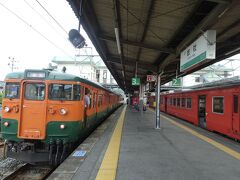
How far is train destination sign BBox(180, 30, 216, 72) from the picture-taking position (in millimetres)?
7730

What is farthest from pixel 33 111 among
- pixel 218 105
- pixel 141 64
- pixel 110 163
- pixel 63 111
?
pixel 141 64

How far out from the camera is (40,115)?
7574 mm

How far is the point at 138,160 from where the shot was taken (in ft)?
22.2

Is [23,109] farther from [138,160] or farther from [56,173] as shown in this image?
[138,160]

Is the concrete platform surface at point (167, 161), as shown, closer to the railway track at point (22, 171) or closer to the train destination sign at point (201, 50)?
the railway track at point (22, 171)

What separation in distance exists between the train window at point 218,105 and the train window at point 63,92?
6.29m

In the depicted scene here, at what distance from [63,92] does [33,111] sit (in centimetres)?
92

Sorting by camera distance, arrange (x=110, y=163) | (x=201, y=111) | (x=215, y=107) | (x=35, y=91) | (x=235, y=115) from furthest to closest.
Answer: (x=201, y=111), (x=215, y=107), (x=235, y=115), (x=35, y=91), (x=110, y=163)

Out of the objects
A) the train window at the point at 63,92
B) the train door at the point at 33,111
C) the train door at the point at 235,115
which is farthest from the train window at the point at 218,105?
the train door at the point at 33,111

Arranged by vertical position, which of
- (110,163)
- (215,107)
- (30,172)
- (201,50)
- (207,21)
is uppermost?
(207,21)

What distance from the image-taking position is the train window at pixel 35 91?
7.72 meters

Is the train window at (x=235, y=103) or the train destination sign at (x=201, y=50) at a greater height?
the train destination sign at (x=201, y=50)

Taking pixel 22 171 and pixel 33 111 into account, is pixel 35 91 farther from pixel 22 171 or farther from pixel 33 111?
pixel 22 171

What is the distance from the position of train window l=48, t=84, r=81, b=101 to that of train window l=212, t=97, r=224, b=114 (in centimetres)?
629
